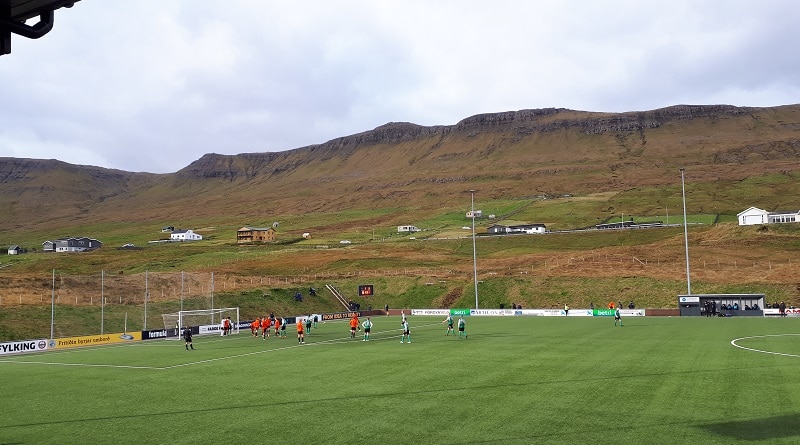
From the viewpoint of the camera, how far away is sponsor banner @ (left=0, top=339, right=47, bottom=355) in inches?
1601

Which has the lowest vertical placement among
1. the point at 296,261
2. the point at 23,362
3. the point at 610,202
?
the point at 23,362

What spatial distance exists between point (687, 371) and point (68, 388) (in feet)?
82.6

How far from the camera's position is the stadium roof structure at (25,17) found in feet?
30.5

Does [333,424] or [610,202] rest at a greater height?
[610,202]

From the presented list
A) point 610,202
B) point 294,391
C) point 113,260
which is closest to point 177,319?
point 294,391

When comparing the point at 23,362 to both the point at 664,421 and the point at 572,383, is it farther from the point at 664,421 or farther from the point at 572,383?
the point at 664,421

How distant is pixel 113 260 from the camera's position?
4739 inches

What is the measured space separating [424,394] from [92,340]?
1415 inches

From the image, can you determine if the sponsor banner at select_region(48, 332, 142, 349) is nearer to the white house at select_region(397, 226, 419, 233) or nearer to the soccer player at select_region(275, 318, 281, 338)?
the soccer player at select_region(275, 318, 281, 338)

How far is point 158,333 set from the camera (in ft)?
173

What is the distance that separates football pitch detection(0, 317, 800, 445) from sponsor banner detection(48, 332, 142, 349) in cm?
654

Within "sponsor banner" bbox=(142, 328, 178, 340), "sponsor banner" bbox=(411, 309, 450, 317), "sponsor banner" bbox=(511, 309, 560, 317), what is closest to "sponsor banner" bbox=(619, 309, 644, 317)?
"sponsor banner" bbox=(511, 309, 560, 317)

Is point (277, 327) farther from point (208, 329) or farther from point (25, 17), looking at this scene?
point (25, 17)

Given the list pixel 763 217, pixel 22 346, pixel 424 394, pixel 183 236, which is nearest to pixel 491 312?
pixel 22 346
